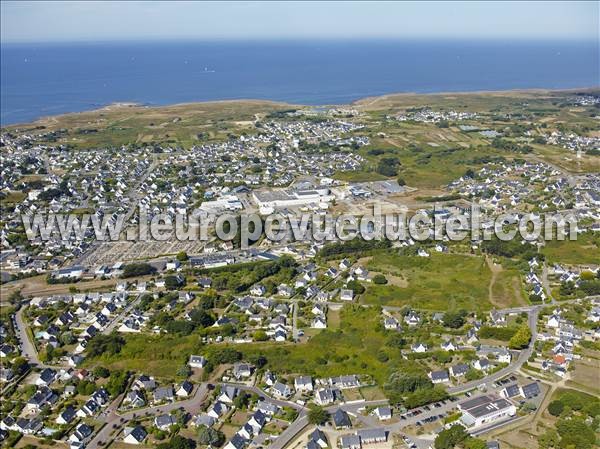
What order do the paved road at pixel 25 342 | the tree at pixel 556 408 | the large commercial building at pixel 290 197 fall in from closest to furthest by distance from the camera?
the tree at pixel 556 408
the paved road at pixel 25 342
the large commercial building at pixel 290 197

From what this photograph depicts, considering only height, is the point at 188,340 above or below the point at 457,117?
below

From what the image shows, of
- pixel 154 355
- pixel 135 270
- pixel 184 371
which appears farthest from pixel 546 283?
pixel 135 270

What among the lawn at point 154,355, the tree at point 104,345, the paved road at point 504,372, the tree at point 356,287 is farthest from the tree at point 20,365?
the paved road at point 504,372

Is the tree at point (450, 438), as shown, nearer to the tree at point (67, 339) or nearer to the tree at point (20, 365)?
the tree at point (67, 339)

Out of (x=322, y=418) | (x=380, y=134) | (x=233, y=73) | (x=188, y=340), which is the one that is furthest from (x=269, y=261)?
(x=233, y=73)

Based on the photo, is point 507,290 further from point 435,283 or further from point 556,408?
point 556,408

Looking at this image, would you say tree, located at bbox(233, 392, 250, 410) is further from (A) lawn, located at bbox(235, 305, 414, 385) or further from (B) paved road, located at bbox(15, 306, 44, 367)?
(B) paved road, located at bbox(15, 306, 44, 367)

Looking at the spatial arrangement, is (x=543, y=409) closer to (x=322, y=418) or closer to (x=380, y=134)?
(x=322, y=418)
